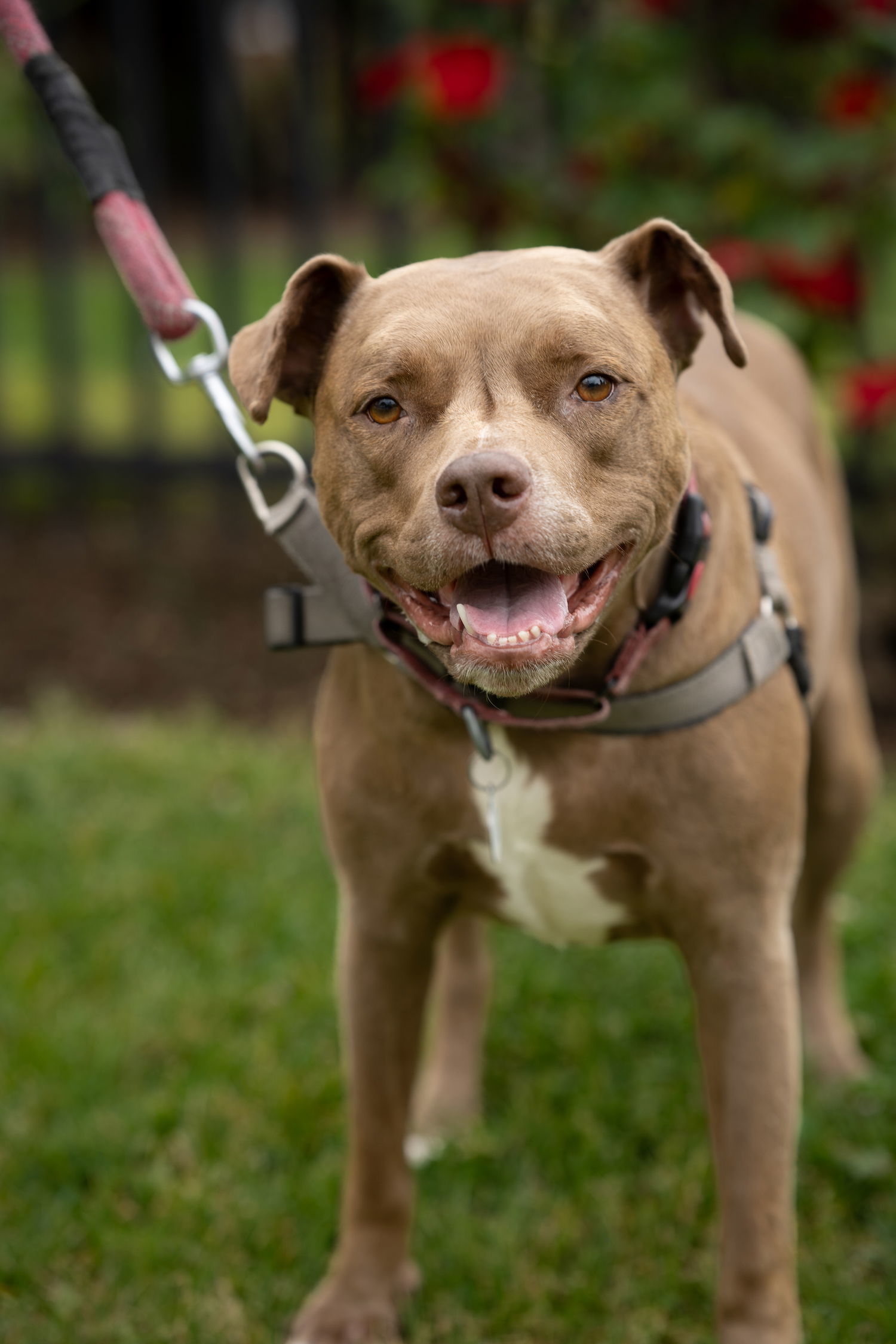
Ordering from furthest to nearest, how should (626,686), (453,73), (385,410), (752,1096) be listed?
1. (453,73)
2. (752,1096)
3. (626,686)
4. (385,410)

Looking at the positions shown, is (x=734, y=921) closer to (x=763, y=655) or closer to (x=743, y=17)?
(x=763, y=655)

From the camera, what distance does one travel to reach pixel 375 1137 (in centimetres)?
283

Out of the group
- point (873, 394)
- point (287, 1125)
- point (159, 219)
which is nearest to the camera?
point (287, 1125)

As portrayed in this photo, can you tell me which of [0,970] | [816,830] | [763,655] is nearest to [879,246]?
[816,830]

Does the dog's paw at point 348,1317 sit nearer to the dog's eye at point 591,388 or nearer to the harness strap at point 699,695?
the harness strap at point 699,695

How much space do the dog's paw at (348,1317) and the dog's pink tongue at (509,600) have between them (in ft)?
4.79

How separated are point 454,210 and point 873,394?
1.86 metres

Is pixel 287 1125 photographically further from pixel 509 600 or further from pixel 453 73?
pixel 453 73

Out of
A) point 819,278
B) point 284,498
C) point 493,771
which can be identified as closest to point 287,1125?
point 493,771

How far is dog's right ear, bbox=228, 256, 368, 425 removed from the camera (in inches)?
90.7

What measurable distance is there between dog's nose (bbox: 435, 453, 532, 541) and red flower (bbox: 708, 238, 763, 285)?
3385 mm

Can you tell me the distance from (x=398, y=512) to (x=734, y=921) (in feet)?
2.93

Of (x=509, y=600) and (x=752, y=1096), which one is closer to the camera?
(x=509, y=600)

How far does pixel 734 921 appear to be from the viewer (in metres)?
2.48
